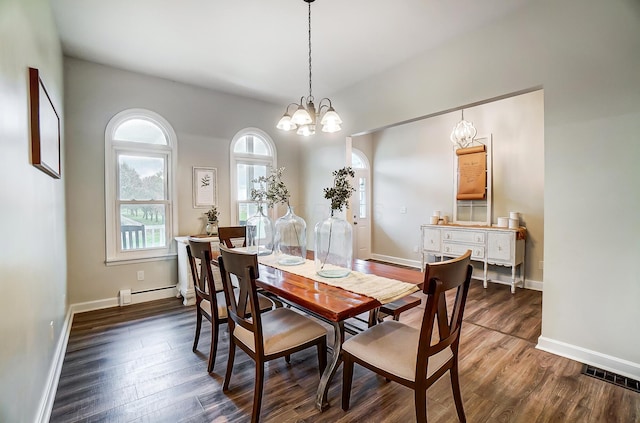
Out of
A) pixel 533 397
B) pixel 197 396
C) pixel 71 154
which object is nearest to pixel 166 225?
pixel 71 154

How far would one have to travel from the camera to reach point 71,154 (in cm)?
338

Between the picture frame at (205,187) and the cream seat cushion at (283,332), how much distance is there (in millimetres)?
2638

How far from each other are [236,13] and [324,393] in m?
3.01

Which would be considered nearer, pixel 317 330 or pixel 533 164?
pixel 317 330

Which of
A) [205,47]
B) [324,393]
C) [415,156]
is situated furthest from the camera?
[415,156]

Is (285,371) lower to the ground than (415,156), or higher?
lower

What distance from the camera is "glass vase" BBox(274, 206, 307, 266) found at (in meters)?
2.61

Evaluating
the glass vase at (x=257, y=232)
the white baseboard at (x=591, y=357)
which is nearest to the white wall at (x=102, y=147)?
the glass vase at (x=257, y=232)

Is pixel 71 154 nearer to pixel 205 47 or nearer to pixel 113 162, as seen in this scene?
pixel 113 162

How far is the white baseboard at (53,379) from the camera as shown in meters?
1.70

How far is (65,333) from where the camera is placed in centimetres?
278

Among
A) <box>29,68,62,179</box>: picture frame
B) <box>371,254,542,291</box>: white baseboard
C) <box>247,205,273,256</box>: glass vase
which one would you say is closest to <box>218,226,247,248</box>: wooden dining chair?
<box>247,205,273,256</box>: glass vase

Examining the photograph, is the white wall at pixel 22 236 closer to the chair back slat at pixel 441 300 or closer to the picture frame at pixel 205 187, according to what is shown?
A: the chair back slat at pixel 441 300

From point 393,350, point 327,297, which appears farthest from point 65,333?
point 393,350
